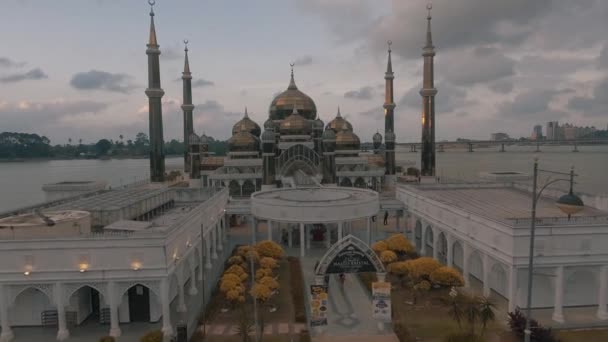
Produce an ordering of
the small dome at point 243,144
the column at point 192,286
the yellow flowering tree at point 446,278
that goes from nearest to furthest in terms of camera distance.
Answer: the yellow flowering tree at point 446,278, the column at point 192,286, the small dome at point 243,144

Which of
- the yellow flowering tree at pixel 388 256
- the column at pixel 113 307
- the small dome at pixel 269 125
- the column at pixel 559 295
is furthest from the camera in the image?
the small dome at pixel 269 125

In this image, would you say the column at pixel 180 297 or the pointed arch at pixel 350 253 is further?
the column at pixel 180 297

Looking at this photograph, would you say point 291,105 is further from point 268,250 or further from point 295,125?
point 268,250

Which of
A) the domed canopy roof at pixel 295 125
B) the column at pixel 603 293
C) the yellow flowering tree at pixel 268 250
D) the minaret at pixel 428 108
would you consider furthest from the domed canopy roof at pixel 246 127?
the column at pixel 603 293

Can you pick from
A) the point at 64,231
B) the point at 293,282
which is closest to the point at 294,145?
the point at 293,282

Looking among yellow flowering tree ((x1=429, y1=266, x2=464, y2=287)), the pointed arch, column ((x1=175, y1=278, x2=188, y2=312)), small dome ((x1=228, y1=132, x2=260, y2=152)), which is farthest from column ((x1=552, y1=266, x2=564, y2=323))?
small dome ((x1=228, y1=132, x2=260, y2=152))

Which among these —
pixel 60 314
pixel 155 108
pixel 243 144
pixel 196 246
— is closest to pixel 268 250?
pixel 196 246

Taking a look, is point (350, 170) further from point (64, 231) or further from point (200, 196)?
point (64, 231)

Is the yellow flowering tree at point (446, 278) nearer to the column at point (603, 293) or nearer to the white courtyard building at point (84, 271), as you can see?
the column at point (603, 293)
